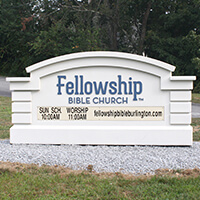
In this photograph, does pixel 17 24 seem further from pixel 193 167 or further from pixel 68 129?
pixel 193 167

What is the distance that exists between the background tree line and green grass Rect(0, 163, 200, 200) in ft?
49.7

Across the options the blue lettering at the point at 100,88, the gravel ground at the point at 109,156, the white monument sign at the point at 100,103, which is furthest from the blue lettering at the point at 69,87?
the gravel ground at the point at 109,156

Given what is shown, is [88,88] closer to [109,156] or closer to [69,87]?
[69,87]

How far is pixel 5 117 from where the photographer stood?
10664 millimetres

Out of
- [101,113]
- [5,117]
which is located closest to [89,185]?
[101,113]

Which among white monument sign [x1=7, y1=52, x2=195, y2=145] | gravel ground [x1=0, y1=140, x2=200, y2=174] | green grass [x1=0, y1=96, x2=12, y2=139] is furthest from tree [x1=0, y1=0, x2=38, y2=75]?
gravel ground [x1=0, y1=140, x2=200, y2=174]

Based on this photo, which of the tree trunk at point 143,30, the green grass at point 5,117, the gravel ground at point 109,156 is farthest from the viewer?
the tree trunk at point 143,30

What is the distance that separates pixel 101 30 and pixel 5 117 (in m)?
13.4

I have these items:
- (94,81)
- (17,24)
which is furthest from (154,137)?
(17,24)

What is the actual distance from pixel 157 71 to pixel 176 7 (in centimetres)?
1924

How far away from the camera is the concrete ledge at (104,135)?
20.2 ft

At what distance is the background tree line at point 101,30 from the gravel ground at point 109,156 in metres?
13.9

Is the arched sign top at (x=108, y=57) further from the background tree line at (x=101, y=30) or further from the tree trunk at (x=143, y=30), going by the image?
the tree trunk at (x=143, y=30)

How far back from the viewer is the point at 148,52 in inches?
973
